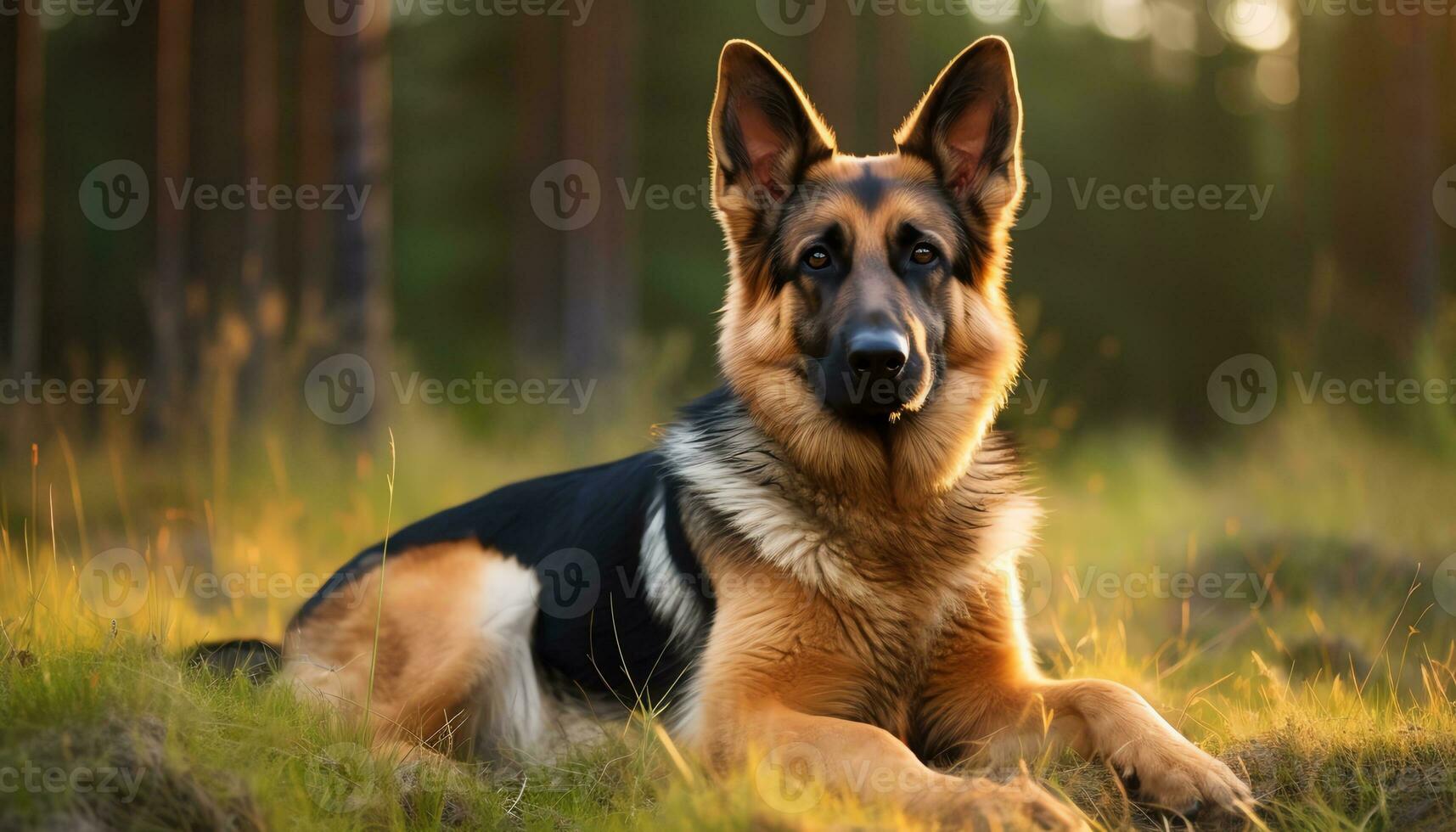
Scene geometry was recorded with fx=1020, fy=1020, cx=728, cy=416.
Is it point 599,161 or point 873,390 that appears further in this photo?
point 599,161

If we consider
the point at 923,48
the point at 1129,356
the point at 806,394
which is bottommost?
the point at 1129,356

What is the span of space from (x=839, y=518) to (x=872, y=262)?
94 centimetres

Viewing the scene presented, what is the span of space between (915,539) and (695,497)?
83cm

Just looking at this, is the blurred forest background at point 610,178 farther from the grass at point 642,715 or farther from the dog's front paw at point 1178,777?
the dog's front paw at point 1178,777

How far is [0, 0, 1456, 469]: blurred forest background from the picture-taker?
33.6 feet

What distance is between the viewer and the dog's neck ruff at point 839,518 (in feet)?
11.8

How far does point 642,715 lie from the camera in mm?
3664

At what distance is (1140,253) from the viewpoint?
23656 mm

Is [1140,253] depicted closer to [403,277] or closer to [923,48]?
[923,48]

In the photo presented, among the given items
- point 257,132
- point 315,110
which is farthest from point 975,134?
point 315,110

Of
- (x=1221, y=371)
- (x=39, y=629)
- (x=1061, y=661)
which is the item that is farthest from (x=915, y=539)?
(x=1221, y=371)

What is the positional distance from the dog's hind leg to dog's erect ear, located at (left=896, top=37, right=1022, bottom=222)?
2338 millimetres

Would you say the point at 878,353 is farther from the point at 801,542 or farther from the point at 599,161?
the point at 599,161

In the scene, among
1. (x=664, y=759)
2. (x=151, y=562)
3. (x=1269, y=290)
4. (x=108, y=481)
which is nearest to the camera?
(x=664, y=759)
